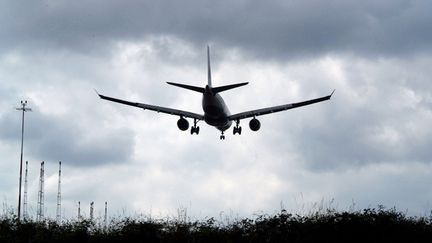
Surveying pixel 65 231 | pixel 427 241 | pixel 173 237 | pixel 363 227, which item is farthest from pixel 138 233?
pixel 427 241

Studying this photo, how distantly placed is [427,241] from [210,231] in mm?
14480

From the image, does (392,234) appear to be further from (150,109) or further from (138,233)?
(150,109)

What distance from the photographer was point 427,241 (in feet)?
159

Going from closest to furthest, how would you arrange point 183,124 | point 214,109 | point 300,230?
1. point 300,230
2. point 214,109
3. point 183,124

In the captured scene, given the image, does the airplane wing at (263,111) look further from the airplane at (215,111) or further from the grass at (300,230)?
the grass at (300,230)

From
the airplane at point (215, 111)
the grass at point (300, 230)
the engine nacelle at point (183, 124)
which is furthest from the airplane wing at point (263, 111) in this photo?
the grass at point (300, 230)

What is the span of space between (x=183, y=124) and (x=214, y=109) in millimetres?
5414

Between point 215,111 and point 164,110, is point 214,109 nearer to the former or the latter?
point 215,111

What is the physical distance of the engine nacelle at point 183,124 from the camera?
279 ft

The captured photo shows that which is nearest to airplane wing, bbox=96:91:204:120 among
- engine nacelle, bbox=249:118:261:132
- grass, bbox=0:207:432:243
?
engine nacelle, bbox=249:118:261:132

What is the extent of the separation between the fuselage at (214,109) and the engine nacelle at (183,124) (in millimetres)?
2661

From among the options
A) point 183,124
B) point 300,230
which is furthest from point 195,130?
point 300,230

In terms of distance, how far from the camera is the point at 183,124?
85.2 metres

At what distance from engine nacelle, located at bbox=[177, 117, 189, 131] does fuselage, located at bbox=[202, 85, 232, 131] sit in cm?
266
